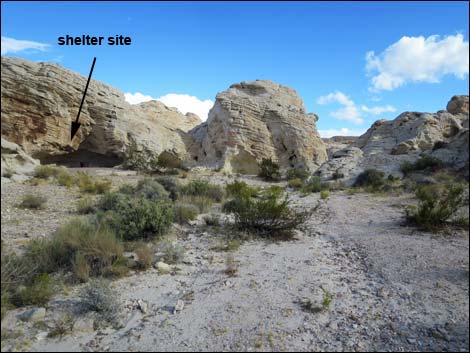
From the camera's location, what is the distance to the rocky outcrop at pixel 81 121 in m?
5.85

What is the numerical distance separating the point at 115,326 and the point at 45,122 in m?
4.89

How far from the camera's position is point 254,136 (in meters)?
21.8

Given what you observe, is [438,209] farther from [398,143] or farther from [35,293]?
[398,143]

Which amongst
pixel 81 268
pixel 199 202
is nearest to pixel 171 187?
pixel 199 202

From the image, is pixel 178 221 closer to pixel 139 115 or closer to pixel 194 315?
pixel 194 315

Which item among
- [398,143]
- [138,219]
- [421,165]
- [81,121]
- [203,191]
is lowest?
[138,219]

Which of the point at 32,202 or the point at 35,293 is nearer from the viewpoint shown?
the point at 35,293

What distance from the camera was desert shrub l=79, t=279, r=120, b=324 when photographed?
2.92 meters

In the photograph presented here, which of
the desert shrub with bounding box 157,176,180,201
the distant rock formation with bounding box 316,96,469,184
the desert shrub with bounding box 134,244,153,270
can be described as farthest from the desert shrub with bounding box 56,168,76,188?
the distant rock formation with bounding box 316,96,469,184

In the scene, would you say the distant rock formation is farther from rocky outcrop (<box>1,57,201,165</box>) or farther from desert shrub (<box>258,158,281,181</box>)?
rocky outcrop (<box>1,57,201,165</box>)

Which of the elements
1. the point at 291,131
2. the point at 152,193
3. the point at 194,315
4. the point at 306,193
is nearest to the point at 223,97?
the point at 291,131

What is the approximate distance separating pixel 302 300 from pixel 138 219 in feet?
10.3

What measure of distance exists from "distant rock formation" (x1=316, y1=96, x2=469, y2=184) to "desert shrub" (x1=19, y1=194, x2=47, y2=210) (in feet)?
39.0

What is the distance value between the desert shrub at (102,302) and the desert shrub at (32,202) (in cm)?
399
